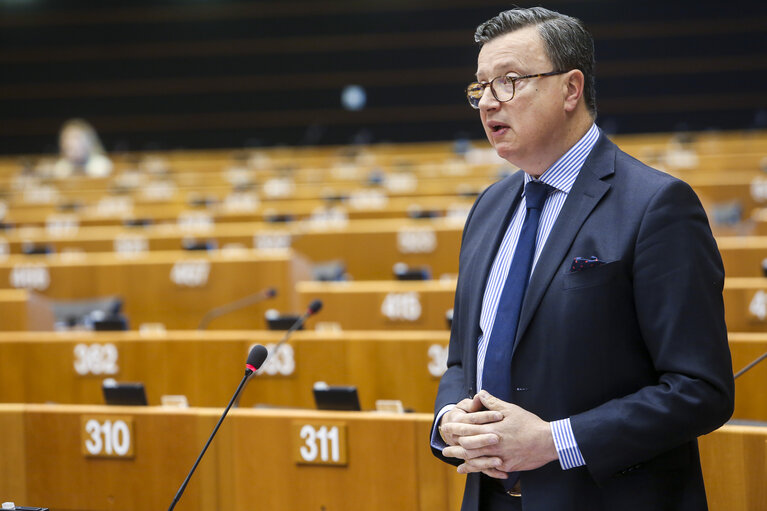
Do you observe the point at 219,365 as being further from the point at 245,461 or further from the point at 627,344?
the point at 627,344

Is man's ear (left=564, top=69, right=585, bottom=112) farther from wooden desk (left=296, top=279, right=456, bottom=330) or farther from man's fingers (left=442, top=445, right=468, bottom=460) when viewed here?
wooden desk (left=296, top=279, right=456, bottom=330)

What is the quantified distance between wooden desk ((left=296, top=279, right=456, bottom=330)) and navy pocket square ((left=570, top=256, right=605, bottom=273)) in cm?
252

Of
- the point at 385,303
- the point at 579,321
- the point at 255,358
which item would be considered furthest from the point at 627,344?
the point at 385,303

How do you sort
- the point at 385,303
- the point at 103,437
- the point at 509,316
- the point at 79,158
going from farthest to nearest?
the point at 79,158, the point at 385,303, the point at 103,437, the point at 509,316

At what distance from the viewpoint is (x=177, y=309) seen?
4621 millimetres

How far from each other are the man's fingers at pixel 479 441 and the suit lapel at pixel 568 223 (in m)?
0.14

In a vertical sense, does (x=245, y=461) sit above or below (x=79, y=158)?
below

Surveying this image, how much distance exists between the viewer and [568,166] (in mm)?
1339

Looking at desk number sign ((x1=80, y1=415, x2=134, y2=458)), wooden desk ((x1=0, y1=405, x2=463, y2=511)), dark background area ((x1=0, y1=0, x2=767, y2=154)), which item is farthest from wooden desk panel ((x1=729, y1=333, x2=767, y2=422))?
dark background area ((x1=0, y1=0, x2=767, y2=154))

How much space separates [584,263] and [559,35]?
37cm

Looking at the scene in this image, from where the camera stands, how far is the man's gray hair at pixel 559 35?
1.32 m

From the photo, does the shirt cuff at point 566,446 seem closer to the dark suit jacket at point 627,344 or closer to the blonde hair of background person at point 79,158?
the dark suit jacket at point 627,344

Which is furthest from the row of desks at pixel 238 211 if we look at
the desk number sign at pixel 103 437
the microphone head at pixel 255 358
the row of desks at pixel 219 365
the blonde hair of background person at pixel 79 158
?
the microphone head at pixel 255 358

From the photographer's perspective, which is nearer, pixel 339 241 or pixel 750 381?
pixel 750 381
